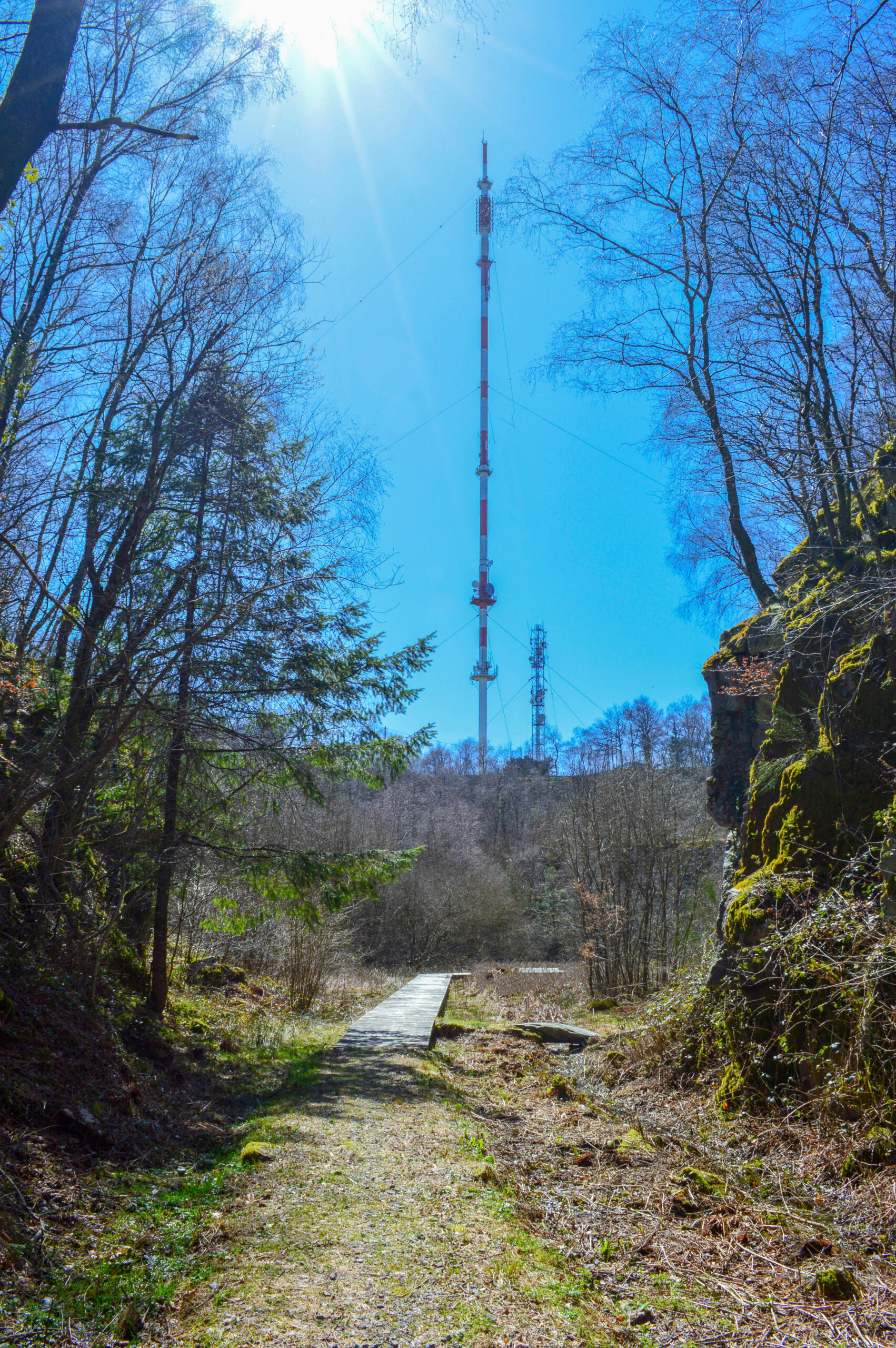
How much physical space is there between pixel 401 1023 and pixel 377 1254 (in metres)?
6.98

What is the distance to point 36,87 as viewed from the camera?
3.96 metres

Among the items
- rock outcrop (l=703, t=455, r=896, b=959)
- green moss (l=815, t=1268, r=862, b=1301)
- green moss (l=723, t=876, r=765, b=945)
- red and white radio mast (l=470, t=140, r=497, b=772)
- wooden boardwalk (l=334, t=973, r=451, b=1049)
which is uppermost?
red and white radio mast (l=470, t=140, r=497, b=772)

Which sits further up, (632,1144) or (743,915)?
(743,915)

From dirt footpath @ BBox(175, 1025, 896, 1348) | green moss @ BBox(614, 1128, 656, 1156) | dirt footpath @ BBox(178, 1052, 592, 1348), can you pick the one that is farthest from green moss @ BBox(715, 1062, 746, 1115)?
dirt footpath @ BBox(178, 1052, 592, 1348)

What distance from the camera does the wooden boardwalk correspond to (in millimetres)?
8797

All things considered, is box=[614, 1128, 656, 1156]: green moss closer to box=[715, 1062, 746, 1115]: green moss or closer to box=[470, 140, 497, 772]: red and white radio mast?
box=[715, 1062, 746, 1115]: green moss

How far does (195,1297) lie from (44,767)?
335cm

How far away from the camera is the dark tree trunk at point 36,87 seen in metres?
3.86

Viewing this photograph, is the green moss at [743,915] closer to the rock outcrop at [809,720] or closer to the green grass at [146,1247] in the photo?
the rock outcrop at [809,720]

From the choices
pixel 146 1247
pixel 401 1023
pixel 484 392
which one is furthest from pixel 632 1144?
pixel 484 392

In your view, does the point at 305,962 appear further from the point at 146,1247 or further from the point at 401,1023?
the point at 146,1247

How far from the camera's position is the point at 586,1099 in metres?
6.66

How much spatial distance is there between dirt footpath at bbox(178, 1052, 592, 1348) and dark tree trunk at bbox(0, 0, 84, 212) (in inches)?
195

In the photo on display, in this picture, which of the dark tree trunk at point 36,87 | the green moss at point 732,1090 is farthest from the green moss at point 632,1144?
the dark tree trunk at point 36,87
